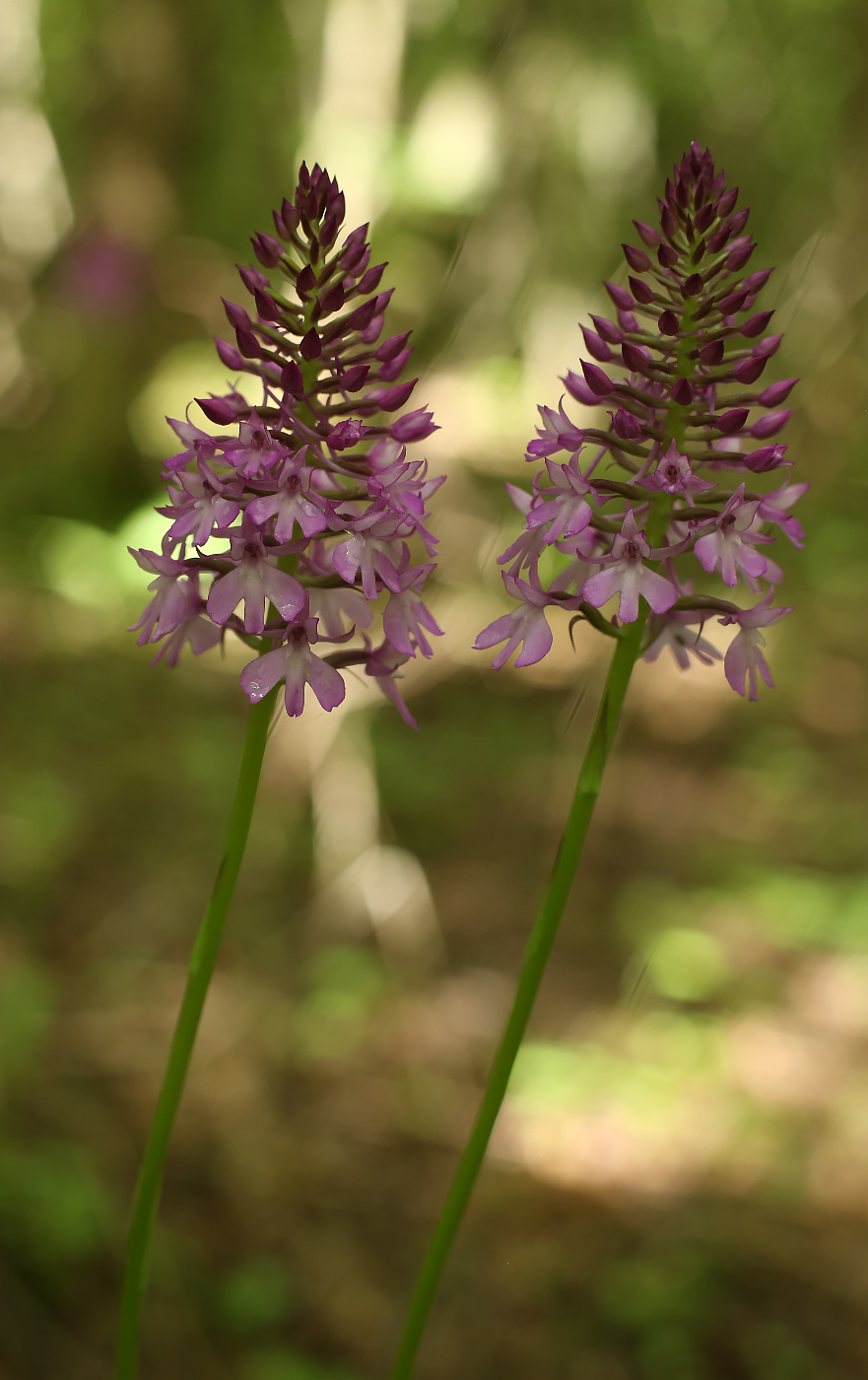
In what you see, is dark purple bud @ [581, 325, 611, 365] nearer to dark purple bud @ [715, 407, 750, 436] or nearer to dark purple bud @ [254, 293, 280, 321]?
dark purple bud @ [715, 407, 750, 436]

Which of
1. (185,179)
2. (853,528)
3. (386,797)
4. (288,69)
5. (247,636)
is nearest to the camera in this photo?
(247,636)

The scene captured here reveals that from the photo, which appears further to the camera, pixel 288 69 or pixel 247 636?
pixel 288 69

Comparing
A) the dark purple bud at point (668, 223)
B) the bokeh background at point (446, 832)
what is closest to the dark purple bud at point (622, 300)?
the dark purple bud at point (668, 223)

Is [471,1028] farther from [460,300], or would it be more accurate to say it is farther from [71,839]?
[460,300]

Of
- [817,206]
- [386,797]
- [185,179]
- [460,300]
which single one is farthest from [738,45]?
[386,797]

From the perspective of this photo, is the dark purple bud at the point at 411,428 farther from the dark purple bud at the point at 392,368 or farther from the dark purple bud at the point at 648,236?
the dark purple bud at the point at 648,236
